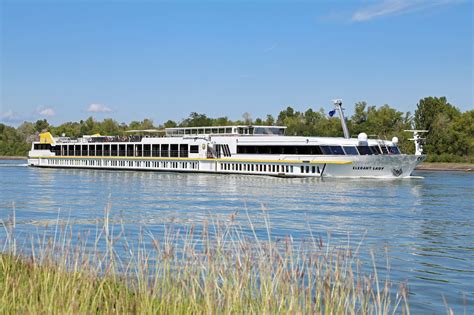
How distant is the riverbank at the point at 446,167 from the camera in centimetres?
7794

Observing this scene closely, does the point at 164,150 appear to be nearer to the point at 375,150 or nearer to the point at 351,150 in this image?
the point at 351,150

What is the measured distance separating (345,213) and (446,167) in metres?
57.5

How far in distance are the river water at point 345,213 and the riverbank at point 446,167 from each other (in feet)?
118

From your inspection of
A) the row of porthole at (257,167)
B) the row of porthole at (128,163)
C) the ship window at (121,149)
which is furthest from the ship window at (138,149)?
the row of porthole at (257,167)

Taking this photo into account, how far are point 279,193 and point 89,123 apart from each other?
117 metres

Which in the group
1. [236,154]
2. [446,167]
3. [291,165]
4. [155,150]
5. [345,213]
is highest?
[155,150]

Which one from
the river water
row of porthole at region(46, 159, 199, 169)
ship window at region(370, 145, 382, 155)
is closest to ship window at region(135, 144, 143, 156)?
row of porthole at region(46, 159, 199, 169)

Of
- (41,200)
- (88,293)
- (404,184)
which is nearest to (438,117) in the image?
(404,184)

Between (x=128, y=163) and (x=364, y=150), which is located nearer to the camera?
(x=364, y=150)

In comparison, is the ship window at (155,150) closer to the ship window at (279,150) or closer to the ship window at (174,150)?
the ship window at (174,150)

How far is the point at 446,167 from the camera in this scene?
80.6 meters

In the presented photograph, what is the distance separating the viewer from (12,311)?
8.32 meters

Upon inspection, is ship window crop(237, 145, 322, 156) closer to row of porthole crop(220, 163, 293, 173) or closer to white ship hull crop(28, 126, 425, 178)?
white ship hull crop(28, 126, 425, 178)

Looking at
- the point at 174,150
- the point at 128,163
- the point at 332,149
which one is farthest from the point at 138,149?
the point at 332,149
